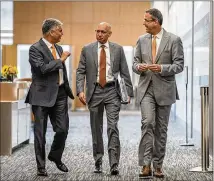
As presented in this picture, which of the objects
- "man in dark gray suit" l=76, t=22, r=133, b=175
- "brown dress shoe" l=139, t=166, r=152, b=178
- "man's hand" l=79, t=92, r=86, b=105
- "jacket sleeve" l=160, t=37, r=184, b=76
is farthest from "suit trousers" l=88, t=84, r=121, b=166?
"jacket sleeve" l=160, t=37, r=184, b=76

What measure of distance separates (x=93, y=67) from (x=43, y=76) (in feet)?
1.63

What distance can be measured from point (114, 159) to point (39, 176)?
2.42ft

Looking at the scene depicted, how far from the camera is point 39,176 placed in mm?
4957

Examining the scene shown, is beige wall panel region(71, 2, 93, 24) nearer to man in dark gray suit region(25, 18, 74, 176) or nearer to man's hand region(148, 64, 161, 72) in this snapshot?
man in dark gray suit region(25, 18, 74, 176)

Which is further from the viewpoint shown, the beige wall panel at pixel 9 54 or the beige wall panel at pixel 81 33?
the beige wall panel at pixel 81 33

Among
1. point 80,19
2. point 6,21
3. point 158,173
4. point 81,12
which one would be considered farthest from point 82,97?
point 6,21

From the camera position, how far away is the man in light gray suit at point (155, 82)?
4863 millimetres

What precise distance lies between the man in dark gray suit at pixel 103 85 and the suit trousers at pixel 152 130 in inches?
13.0

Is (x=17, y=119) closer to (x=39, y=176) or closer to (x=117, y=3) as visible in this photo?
(x=39, y=176)

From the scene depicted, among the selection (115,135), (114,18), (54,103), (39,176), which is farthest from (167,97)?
(114,18)

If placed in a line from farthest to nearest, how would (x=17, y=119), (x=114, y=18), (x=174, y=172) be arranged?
1. (x=114, y=18)
2. (x=17, y=119)
3. (x=174, y=172)

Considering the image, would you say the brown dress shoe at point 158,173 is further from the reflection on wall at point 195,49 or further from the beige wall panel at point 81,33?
the beige wall panel at point 81,33

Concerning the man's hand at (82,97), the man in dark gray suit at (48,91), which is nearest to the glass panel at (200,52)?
the man's hand at (82,97)

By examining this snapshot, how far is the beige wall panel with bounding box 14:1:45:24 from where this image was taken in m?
17.4
